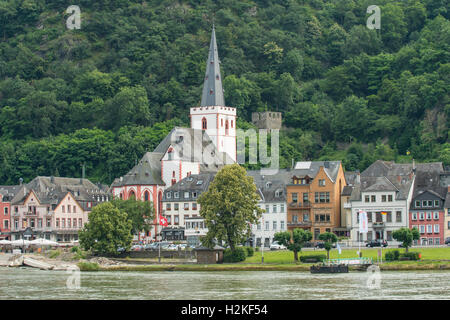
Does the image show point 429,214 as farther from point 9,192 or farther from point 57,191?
point 9,192

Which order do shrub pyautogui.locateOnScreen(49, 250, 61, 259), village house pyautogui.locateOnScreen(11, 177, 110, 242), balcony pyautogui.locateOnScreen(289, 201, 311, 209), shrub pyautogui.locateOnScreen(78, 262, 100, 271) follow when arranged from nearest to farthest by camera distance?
shrub pyautogui.locateOnScreen(78, 262, 100, 271), shrub pyautogui.locateOnScreen(49, 250, 61, 259), balcony pyautogui.locateOnScreen(289, 201, 311, 209), village house pyautogui.locateOnScreen(11, 177, 110, 242)

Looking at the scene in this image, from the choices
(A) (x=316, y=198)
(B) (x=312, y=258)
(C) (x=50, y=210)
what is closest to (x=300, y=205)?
(A) (x=316, y=198)

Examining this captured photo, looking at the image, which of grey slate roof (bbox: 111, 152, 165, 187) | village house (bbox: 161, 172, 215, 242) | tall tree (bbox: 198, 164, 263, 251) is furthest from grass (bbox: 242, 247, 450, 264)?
grey slate roof (bbox: 111, 152, 165, 187)

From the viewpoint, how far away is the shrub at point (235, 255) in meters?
104

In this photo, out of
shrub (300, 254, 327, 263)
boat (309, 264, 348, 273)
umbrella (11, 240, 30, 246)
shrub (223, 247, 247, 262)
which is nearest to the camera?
boat (309, 264, 348, 273)

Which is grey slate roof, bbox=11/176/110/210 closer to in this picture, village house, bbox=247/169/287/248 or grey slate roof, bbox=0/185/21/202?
grey slate roof, bbox=0/185/21/202

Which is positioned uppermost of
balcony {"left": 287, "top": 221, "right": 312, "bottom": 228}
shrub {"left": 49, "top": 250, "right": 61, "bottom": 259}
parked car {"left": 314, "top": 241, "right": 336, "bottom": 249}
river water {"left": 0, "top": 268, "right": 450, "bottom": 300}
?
balcony {"left": 287, "top": 221, "right": 312, "bottom": 228}

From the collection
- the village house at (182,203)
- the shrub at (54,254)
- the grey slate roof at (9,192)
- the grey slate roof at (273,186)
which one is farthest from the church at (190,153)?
the shrub at (54,254)

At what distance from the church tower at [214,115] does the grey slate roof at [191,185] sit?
23482 millimetres

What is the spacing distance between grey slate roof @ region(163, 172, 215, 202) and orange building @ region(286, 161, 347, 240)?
1342 cm

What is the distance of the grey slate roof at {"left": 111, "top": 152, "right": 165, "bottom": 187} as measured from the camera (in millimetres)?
142000

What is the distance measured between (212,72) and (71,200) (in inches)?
1206
